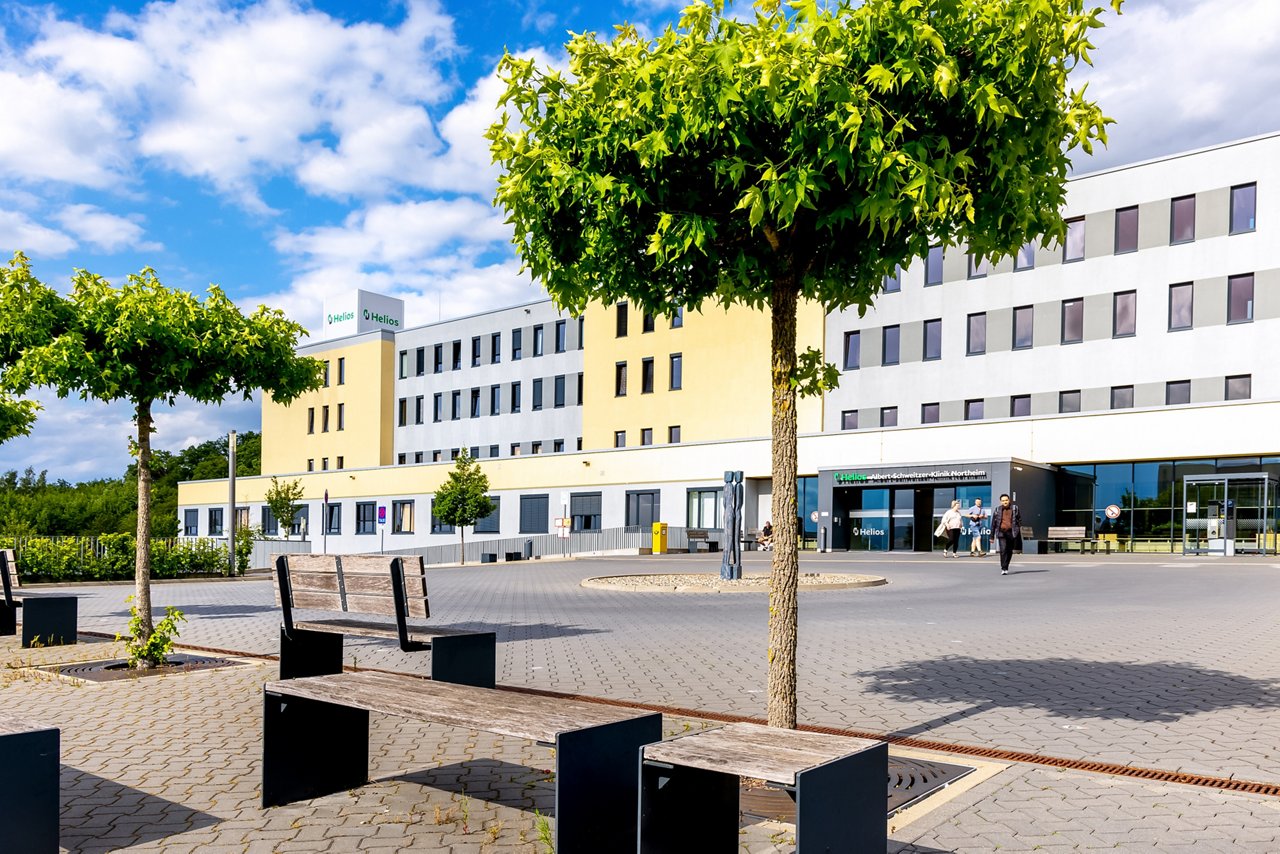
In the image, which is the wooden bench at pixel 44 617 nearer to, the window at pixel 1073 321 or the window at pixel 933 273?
the window at pixel 1073 321

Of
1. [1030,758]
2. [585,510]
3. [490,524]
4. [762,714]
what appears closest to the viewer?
[1030,758]

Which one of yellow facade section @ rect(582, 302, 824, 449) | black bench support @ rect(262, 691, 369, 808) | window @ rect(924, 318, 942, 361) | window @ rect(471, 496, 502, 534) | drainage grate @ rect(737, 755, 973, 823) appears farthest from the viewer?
window @ rect(471, 496, 502, 534)

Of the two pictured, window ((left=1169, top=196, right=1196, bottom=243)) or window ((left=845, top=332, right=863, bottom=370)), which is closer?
window ((left=1169, top=196, right=1196, bottom=243))

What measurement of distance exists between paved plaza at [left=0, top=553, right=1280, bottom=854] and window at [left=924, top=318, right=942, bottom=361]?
92.2 ft

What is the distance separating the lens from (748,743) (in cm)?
404

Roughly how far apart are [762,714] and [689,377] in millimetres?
43247

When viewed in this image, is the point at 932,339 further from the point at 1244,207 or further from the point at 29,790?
the point at 29,790

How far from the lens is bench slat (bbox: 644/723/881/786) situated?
363 cm

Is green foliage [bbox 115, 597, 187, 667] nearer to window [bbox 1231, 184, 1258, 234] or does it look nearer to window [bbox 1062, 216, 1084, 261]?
window [bbox 1231, 184, 1258, 234]

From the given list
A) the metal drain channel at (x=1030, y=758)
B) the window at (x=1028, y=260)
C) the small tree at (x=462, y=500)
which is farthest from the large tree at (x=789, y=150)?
the small tree at (x=462, y=500)

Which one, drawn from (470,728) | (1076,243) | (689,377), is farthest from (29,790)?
(689,377)

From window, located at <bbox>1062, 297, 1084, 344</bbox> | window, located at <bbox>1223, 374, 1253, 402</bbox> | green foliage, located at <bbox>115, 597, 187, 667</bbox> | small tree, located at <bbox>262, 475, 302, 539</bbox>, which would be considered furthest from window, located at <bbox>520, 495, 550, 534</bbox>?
green foliage, located at <bbox>115, 597, 187, 667</bbox>

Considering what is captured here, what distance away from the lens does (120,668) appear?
9594 millimetres

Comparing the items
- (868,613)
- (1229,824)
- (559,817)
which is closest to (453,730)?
(559,817)
